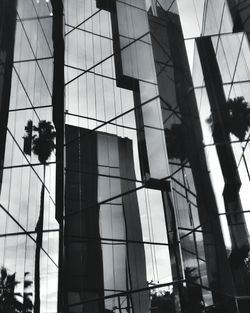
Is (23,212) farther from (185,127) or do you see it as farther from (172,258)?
(185,127)

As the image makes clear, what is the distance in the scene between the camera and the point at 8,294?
1588 centimetres

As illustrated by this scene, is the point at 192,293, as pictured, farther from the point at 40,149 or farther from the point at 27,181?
the point at 40,149

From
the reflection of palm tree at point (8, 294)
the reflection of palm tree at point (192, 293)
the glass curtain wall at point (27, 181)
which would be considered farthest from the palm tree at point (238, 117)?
the reflection of palm tree at point (8, 294)

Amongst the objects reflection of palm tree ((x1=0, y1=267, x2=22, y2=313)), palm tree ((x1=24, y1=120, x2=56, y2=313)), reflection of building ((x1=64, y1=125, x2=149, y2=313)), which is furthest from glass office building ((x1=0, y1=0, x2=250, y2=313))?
reflection of palm tree ((x1=0, y1=267, x2=22, y2=313))

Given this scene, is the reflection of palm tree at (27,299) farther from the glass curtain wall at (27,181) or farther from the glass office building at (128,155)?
the glass office building at (128,155)

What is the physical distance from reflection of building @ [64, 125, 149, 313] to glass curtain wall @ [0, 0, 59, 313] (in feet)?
5.51

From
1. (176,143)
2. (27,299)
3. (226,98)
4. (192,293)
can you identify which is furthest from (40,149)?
(192,293)

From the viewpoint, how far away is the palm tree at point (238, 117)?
21.8 metres

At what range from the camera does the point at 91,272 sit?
88.3ft

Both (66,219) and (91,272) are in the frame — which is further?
(66,219)

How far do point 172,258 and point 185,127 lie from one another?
9.63 meters

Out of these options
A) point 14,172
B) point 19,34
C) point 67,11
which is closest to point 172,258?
point 14,172

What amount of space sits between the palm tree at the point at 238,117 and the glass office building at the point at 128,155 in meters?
0.14

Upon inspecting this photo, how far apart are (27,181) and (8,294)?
6.68 metres
